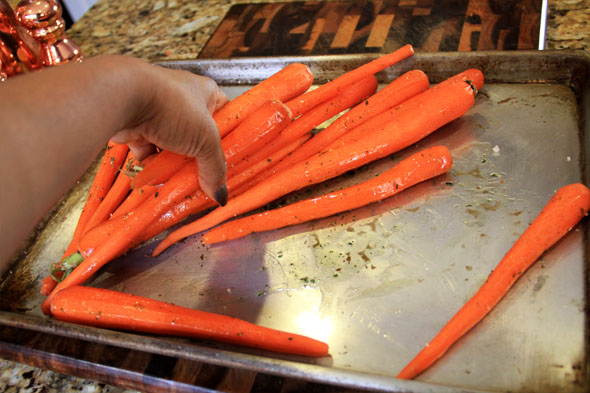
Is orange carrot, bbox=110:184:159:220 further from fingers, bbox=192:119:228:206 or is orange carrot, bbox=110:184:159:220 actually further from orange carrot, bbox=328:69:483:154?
orange carrot, bbox=328:69:483:154

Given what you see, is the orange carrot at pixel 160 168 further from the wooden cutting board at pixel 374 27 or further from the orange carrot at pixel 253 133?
the wooden cutting board at pixel 374 27

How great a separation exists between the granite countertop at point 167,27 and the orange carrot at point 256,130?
0.99m

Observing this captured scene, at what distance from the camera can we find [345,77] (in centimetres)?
163

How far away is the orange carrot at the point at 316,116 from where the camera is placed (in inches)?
59.3

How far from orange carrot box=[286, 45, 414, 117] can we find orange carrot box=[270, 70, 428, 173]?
69mm

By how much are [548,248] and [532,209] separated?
136 mm

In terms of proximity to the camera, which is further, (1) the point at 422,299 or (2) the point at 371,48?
(2) the point at 371,48

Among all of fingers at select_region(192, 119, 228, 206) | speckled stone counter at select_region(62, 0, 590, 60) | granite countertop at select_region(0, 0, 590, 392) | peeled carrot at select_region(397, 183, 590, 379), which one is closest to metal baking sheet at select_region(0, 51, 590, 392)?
peeled carrot at select_region(397, 183, 590, 379)

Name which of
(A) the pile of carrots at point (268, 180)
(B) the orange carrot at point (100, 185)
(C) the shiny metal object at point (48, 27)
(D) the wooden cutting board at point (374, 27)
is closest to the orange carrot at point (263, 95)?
(A) the pile of carrots at point (268, 180)

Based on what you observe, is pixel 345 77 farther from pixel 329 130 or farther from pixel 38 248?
pixel 38 248

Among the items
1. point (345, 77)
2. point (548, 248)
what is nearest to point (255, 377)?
point (548, 248)

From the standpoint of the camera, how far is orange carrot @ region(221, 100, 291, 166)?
143 cm

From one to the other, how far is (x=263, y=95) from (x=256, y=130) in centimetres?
17

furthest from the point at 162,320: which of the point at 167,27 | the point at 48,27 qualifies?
the point at 167,27
